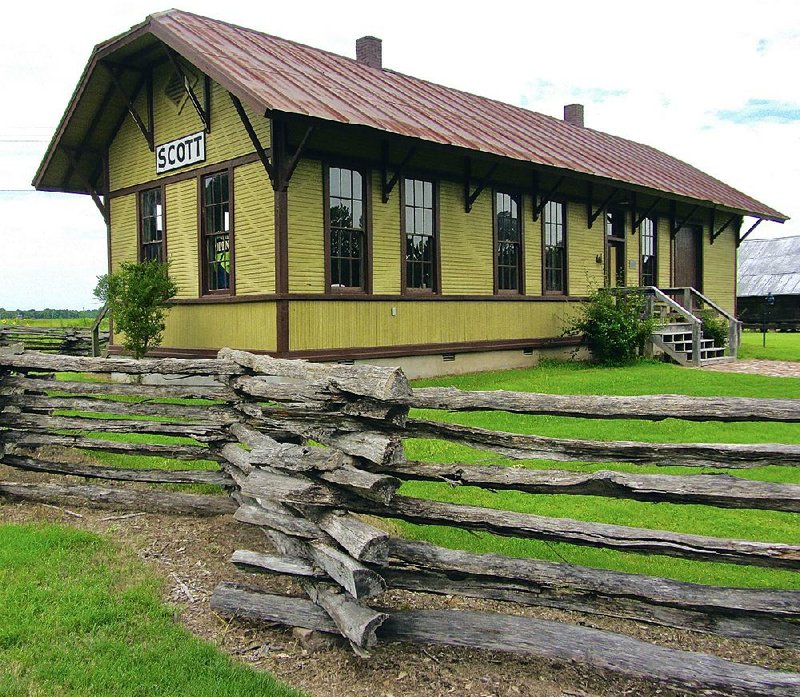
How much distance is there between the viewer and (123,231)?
57.2 ft

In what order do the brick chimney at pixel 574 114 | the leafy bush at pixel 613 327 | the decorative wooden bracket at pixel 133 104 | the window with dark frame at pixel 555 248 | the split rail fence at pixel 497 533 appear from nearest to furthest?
the split rail fence at pixel 497 533
the decorative wooden bracket at pixel 133 104
the leafy bush at pixel 613 327
the window with dark frame at pixel 555 248
the brick chimney at pixel 574 114

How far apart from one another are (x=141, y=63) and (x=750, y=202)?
20346 millimetres

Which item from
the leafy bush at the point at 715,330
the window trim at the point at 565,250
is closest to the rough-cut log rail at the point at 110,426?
the window trim at the point at 565,250

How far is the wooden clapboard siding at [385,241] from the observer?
14062 mm

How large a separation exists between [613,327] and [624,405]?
13.9 meters


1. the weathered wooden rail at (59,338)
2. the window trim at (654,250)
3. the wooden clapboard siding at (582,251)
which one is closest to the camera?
the wooden clapboard siding at (582,251)

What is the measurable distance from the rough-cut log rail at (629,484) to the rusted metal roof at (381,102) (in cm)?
790

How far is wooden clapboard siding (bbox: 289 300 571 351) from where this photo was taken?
13.0 meters

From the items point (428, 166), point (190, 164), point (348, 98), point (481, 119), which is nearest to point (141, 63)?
point (190, 164)

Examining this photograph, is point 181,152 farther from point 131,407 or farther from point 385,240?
point 131,407

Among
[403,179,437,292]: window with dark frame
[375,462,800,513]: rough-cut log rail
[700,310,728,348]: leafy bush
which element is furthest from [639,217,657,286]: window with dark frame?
[375,462,800,513]: rough-cut log rail

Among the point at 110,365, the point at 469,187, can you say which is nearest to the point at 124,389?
the point at 110,365

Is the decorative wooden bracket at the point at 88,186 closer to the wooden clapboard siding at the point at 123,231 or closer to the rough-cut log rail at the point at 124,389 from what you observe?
the wooden clapboard siding at the point at 123,231

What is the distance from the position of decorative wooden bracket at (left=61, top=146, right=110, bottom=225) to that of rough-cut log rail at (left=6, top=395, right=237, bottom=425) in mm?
11435
